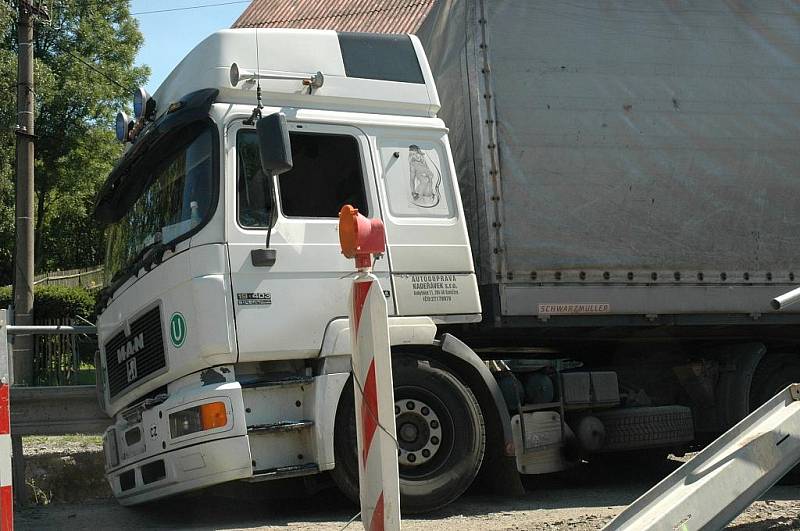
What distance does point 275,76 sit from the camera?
646 cm

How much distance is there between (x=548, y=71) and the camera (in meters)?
7.37

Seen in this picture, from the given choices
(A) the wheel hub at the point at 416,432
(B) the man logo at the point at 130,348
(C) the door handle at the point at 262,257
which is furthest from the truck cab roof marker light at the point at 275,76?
(A) the wheel hub at the point at 416,432

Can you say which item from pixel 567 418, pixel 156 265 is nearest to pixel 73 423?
pixel 156 265

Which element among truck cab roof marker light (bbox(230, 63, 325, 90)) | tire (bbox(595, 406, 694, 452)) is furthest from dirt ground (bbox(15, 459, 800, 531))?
truck cab roof marker light (bbox(230, 63, 325, 90))

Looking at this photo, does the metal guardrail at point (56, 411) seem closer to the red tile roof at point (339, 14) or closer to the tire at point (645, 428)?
the tire at point (645, 428)

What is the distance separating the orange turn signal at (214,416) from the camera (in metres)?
5.84

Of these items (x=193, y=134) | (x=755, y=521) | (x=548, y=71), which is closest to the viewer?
(x=755, y=521)

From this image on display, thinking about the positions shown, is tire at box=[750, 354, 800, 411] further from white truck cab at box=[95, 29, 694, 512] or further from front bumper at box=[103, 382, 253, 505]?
front bumper at box=[103, 382, 253, 505]

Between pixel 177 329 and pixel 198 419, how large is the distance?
588mm

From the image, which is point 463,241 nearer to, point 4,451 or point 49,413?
point 4,451

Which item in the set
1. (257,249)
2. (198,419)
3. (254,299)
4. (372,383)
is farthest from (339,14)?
(372,383)

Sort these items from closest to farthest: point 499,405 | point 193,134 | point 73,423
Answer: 1. point 193,134
2. point 499,405
3. point 73,423

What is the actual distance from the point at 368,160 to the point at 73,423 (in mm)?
3351

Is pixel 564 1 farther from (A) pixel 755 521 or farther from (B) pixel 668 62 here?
(A) pixel 755 521
